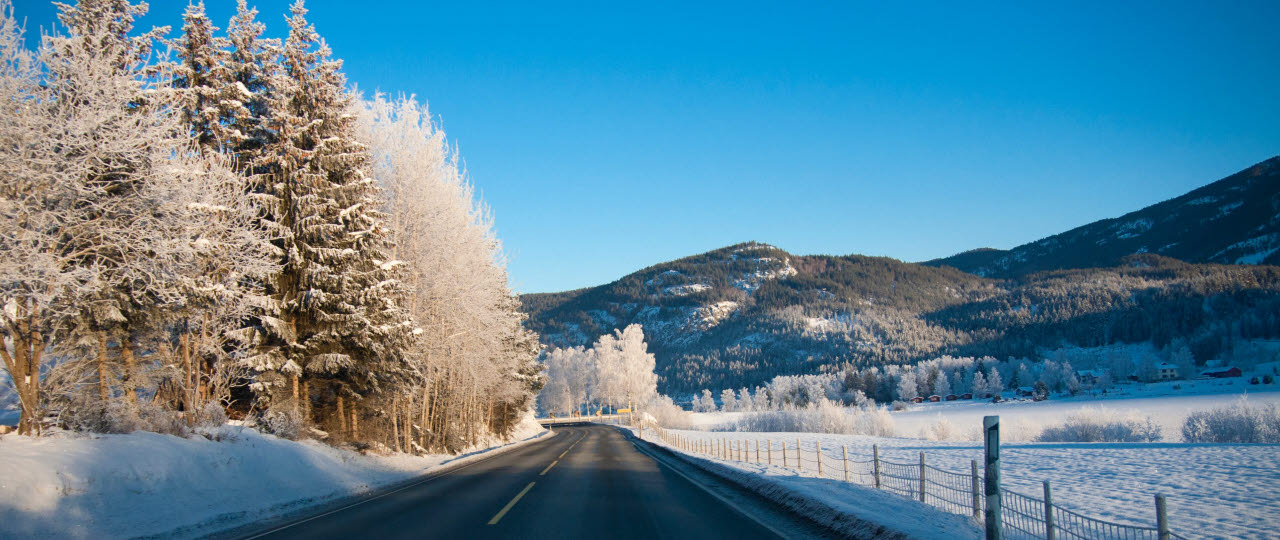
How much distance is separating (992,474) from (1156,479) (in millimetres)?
19580

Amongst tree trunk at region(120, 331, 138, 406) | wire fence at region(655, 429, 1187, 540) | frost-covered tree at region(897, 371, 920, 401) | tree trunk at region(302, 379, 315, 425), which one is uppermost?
tree trunk at region(120, 331, 138, 406)

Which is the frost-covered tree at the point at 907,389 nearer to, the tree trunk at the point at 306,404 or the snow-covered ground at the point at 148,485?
the tree trunk at the point at 306,404

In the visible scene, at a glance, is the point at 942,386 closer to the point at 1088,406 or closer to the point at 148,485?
the point at 1088,406

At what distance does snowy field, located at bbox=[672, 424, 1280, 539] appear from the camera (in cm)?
1452

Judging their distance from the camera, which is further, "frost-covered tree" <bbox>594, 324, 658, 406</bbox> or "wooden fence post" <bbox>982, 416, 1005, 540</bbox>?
"frost-covered tree" <bbox>594, 324, 658, 406</bbox>

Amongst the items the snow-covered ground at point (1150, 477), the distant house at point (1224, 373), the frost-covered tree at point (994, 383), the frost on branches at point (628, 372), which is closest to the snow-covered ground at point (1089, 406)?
the distant house at point (1224, 373)

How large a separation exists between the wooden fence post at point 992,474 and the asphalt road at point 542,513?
2.78m

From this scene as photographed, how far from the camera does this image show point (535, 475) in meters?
17.8

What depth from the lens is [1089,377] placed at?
128 metres

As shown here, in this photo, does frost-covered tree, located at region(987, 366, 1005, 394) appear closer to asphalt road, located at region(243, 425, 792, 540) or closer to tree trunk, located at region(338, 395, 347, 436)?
asphalt road, located at region(243, 425, 792, 540)

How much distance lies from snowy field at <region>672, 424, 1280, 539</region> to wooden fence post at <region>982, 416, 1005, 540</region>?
9906mm

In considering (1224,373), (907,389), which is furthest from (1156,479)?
(1224,373)

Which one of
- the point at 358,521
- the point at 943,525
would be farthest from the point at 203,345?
the point at 943,525

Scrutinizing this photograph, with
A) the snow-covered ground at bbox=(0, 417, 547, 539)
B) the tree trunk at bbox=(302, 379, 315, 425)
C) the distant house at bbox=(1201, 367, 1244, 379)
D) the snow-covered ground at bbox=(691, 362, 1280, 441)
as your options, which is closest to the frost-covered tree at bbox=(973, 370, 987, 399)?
the snow-covered ground at bbox=(691, 362, 1280, 441)
